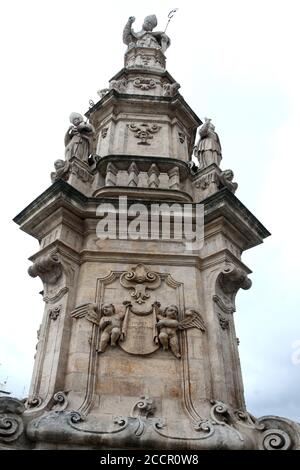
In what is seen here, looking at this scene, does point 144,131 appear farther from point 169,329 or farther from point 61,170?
point 169,329

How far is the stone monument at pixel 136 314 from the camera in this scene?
22.0 feet

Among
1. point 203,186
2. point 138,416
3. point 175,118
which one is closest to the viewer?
point 138,416

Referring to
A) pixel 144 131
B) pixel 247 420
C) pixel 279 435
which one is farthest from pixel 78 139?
pixel 279 435

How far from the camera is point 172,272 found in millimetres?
9016

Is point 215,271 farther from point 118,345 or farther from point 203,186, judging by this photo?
point 203,186

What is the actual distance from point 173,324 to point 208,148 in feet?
19.5

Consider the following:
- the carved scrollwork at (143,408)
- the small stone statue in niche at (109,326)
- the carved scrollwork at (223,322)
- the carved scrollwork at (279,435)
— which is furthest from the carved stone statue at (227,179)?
the carved scrollwork at (143,408)

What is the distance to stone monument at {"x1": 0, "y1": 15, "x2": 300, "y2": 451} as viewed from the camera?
264 inches

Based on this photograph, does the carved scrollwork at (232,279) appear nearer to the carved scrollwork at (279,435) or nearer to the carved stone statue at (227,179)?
the carved scrollwork at (279,435)

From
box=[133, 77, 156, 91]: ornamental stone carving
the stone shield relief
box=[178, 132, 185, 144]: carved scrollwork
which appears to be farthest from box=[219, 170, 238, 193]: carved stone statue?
Answer: box=[133, 77, 156, 91]: ornamental stone carving

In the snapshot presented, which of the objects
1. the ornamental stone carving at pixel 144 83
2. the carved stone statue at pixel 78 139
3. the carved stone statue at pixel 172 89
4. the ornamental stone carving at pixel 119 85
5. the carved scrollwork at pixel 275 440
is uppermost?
the ornamental stone carving at pixel 144 83

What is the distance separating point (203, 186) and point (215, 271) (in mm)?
3266

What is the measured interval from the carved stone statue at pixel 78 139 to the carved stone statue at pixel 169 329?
5.31 meters
